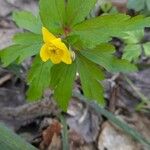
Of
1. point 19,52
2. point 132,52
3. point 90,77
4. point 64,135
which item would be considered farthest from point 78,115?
point 19,52

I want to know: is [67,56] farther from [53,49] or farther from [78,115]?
[78,115]

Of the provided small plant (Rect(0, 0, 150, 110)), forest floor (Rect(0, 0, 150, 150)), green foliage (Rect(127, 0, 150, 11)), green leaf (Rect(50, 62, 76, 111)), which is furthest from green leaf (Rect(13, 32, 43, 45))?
green foliage (Rect(127, 0, 150, 11))

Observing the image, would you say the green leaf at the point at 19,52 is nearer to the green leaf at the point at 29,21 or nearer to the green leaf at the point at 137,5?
the green leaf at the point at 29,21

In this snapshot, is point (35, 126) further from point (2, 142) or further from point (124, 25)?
point (124, 25)

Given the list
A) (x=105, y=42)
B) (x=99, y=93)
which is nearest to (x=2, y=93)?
(x=99, y=93)

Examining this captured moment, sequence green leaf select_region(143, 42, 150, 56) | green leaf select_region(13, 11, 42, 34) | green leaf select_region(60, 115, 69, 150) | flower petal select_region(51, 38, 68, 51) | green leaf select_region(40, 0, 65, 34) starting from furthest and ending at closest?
green leaf select_region(143, 42, 150, 56), green leaf select_region(60, 115, 69, 150), green leaf select_region(13, 11, 42, 34), green leaf select_region(40, 0, 65, 34), flower petal select_region(51, 38, 68, 51)

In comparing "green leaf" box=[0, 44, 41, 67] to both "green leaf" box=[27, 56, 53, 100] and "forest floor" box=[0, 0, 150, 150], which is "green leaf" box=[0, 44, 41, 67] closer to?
"green leaf" box=[27, 56, 53, 100]
